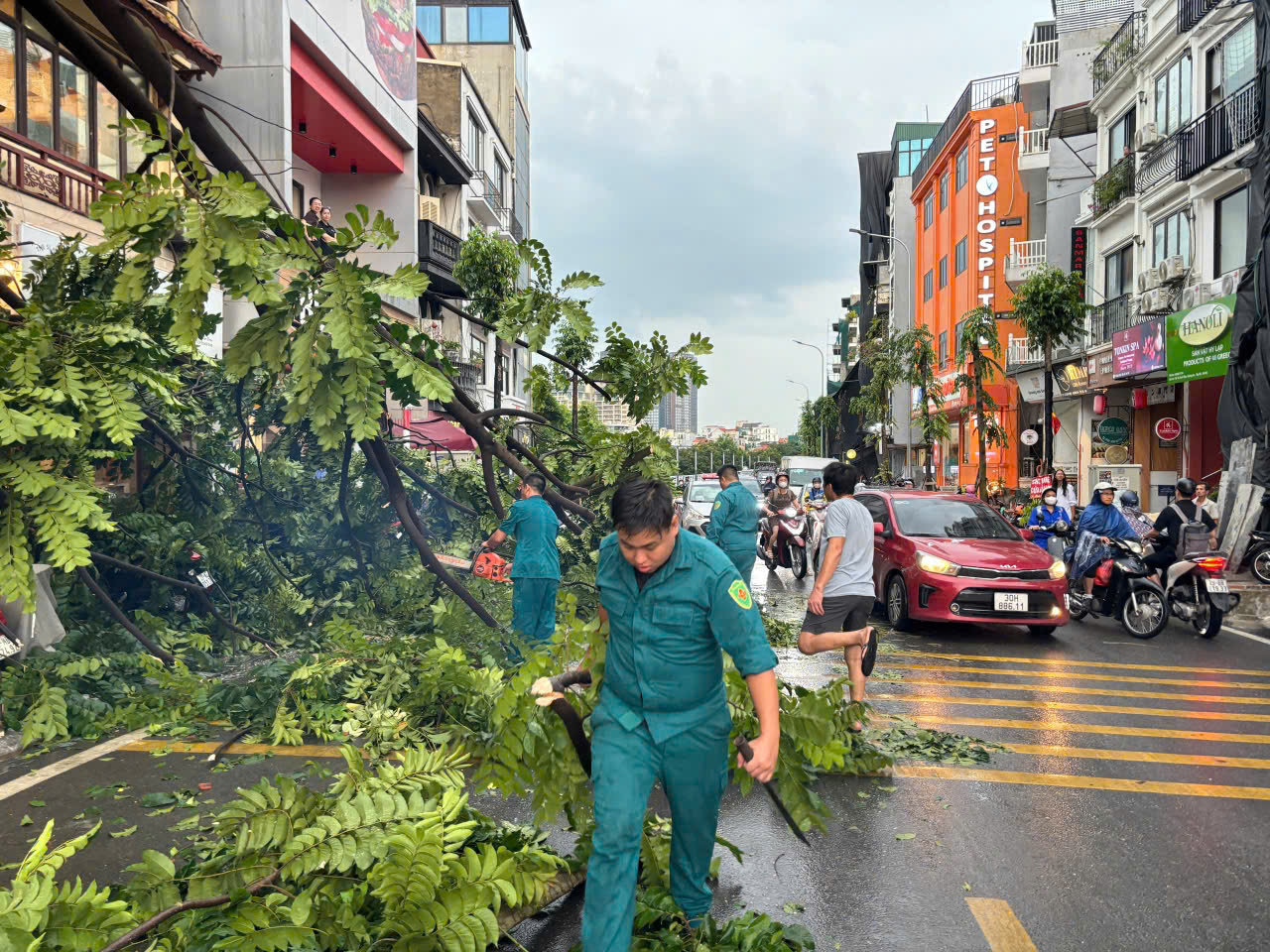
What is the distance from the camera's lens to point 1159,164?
82.1 feet

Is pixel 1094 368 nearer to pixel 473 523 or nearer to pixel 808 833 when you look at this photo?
pixel 473 523

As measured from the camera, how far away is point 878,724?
7.20 m

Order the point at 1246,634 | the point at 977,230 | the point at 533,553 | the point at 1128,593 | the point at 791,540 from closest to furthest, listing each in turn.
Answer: the point at 533,553 < the point at 1128,593 < the point at 1246,634 < the point at 791,540 < the point at 977,230

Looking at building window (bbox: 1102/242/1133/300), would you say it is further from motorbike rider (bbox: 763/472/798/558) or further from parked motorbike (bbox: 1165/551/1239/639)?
parked motorbike (bbox: 1165/551/1239/639)

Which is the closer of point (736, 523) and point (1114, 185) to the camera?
point (736, 523)

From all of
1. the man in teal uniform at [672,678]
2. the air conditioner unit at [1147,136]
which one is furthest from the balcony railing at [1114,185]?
the man in teal uniform at [672,678]

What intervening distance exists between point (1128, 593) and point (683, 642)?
33.0 feet

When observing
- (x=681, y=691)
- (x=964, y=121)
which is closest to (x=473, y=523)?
(x=681, y=691)

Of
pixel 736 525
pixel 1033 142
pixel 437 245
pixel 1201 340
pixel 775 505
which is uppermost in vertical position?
pixel 1033 142

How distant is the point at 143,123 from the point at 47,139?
11585 mm

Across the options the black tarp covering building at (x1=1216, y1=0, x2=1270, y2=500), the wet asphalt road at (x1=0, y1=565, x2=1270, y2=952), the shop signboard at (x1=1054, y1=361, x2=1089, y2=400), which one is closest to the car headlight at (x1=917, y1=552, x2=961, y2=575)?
the wet asphalt road at (x1=0, y1=565, x2=1270, y2=952)

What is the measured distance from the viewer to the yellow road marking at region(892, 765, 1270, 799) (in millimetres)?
5758

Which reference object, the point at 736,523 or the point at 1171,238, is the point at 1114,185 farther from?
the point at 736,523

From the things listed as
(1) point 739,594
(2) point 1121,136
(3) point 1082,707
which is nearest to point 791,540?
(3) point 1082,707
